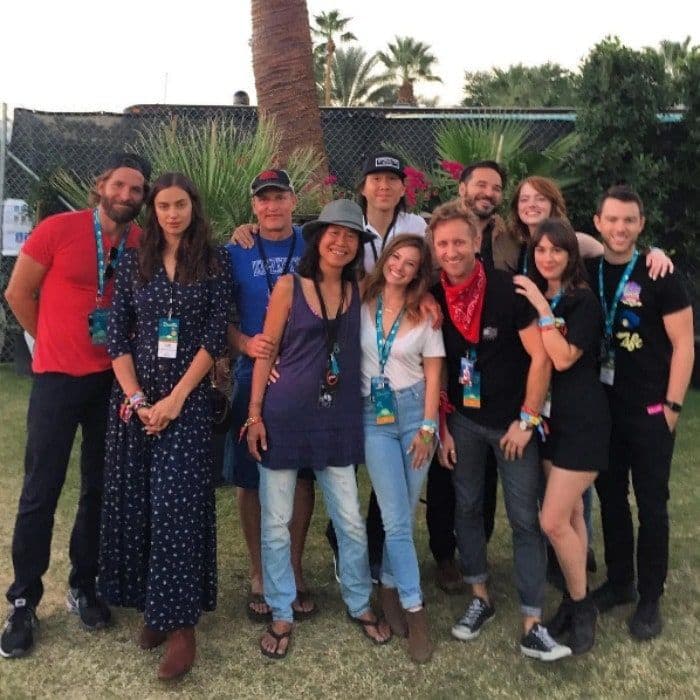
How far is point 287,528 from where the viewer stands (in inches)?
122

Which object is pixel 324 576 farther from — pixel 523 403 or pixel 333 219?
pixel 333 219

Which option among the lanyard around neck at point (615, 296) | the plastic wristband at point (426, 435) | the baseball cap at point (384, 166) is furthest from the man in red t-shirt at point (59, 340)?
the lanyard around neck at point (615, 296)

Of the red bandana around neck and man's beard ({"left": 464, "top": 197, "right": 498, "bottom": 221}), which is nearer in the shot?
the red bandana around neck

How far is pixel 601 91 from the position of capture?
7887 mm

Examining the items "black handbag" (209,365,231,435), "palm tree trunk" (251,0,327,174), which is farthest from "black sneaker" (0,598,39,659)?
"palm tree trunk" (251,0,327,174)

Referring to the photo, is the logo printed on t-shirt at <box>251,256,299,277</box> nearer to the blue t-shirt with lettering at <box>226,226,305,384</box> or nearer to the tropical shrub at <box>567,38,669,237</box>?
the blue t-shirt with lettering at <box>226,226,305,384</box>

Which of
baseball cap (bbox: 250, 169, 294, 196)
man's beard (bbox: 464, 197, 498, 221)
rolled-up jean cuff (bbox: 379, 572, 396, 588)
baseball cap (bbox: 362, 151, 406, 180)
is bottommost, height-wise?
rolled-up jean cuff (bbox: 379, 572, 396, 588)

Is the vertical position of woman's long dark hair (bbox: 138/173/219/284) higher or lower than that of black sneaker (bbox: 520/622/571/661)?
higher

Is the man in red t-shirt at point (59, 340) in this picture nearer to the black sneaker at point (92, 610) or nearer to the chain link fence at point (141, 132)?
the black sneaker at point (92, 610)

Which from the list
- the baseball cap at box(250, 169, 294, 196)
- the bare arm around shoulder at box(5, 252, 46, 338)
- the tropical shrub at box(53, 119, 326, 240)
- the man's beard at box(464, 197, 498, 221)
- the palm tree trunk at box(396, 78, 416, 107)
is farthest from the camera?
the palm tree trunk at box(396, 78, 416, 107)

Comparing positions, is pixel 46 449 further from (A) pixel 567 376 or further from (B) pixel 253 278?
(A) pixel 567 376

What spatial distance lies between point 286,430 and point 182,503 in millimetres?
518

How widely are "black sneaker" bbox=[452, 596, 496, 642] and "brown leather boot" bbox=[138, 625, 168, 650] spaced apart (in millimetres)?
1313

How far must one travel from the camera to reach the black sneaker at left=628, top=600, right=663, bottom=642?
3.19m
